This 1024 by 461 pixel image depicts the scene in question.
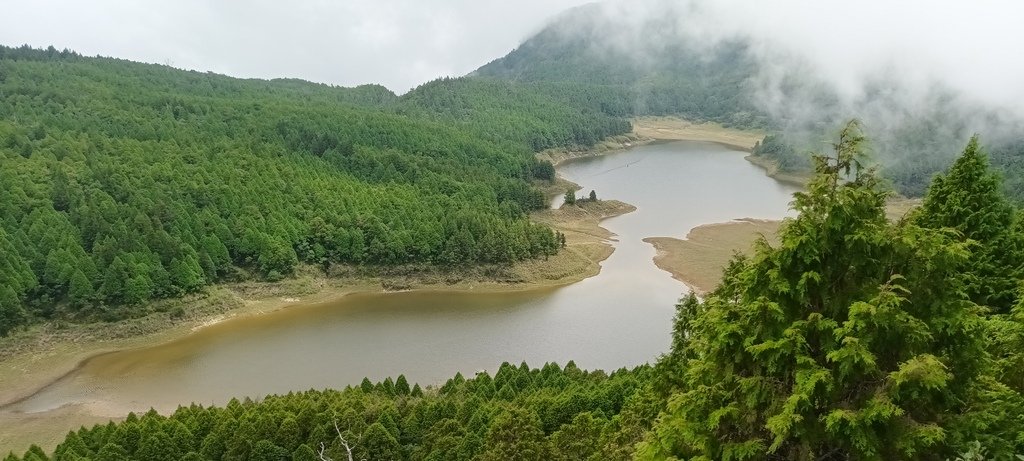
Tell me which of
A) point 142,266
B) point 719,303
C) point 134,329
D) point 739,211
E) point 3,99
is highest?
point 3,99

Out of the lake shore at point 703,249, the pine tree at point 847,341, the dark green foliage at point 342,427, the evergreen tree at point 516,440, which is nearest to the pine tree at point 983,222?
the dark green foliage at point 342,427

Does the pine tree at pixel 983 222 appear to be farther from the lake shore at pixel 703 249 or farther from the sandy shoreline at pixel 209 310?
the lake shore at pixel 703 249

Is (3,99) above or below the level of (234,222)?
above

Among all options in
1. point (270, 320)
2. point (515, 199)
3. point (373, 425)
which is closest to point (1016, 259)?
point (373, 425)

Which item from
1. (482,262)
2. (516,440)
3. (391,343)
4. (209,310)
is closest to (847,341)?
(516,440)

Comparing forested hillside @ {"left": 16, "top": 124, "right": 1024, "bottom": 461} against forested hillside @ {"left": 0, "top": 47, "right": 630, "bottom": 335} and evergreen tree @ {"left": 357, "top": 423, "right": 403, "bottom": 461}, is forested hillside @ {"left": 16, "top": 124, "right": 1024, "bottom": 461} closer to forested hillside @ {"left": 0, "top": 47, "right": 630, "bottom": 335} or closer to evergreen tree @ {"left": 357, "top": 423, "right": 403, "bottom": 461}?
evergreen tree @ {"left": 357, "top": 423, "right": 403, "bottom": 461}

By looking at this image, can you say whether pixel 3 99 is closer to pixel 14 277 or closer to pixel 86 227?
pixel 86 227

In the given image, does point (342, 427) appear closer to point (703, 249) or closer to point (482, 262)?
point (482, 262)

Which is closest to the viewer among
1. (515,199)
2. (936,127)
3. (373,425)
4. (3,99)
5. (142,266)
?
(373,425)
